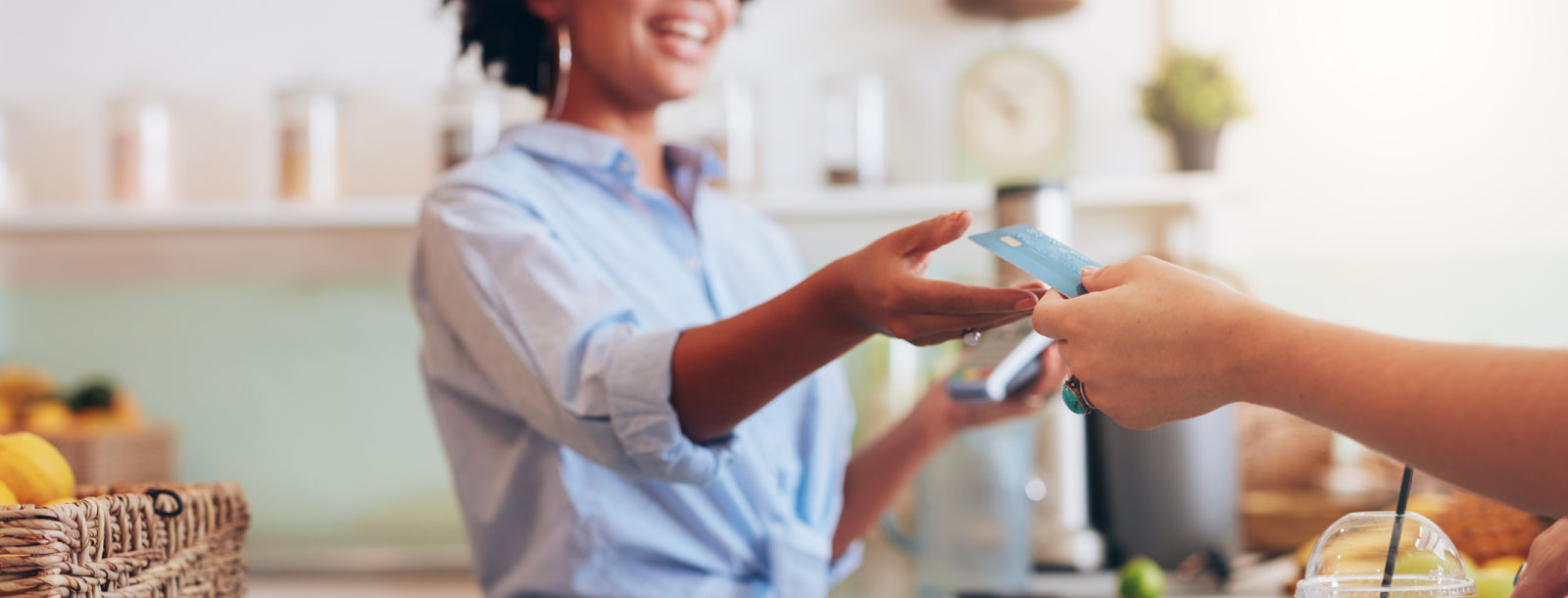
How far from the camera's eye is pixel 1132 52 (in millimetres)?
1907

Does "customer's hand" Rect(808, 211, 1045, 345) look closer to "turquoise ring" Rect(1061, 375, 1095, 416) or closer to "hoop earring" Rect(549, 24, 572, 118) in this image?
"turquoise ring" Rect(1061, 375, 1095, 416)

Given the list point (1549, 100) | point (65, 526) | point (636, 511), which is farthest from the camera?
point (1549, 100)

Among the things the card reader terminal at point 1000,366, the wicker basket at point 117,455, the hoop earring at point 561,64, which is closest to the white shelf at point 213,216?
the wicker basket at point 117,455

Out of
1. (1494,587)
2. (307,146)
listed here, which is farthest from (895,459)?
(307,146)

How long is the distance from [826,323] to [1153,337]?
0.22 meters

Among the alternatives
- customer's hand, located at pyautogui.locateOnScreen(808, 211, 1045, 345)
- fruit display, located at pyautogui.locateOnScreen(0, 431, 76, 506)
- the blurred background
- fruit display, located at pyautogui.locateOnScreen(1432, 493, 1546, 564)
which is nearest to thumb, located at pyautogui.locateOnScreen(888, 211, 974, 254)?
customer's hand, located at pyautogui.locateOnScreen(808, 211, 1045, 345)

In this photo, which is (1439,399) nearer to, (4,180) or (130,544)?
(130,544)

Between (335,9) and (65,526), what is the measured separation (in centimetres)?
154

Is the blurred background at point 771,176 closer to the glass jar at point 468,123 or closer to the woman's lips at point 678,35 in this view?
the glass jar at point 468,123

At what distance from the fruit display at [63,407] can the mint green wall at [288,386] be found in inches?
6.0

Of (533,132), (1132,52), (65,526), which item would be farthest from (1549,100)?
(65,526)

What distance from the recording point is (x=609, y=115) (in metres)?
1.09

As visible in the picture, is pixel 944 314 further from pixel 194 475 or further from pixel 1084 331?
pixel 194 475

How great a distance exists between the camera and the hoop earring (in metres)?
1.07
